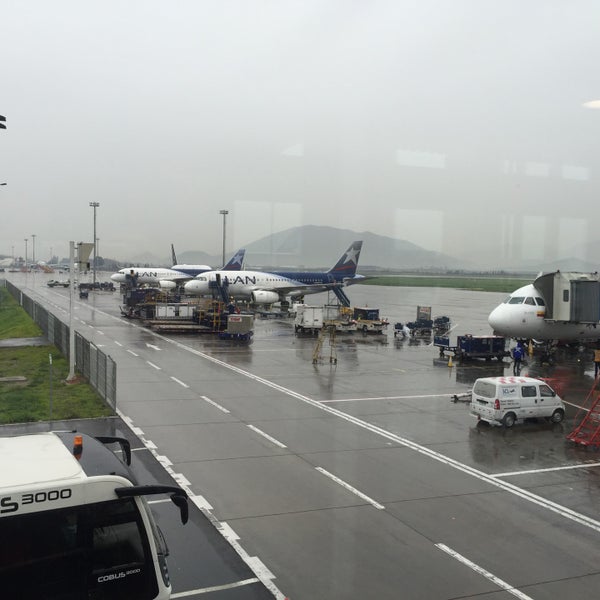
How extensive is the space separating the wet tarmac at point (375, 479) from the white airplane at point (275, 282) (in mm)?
33364

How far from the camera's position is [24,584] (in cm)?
532

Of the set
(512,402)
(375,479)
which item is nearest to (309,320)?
(512,402)

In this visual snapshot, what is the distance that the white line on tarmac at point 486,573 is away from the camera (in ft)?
26.6

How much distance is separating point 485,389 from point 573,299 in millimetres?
13602

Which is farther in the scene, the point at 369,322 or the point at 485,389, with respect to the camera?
the point at 369,322

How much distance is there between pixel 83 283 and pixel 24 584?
9658 cm

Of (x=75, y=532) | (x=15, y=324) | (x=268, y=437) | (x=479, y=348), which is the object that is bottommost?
(x=268, y=437)

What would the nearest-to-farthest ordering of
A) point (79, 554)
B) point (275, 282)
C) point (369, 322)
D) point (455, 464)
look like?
point (79, 554) < point (455, 464) < point (369, 322) < point (275, 282)

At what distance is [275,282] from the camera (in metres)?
63.4

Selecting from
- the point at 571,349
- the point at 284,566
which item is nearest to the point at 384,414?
the point at 284,566

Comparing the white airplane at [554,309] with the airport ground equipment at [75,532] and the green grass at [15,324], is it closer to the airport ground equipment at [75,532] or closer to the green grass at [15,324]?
the airport ground equipment at [75,532]

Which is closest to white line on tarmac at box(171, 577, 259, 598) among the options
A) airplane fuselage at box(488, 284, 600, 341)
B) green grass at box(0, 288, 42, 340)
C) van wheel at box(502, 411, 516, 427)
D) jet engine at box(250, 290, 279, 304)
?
van wheel at box(502, 411, 516, 427)

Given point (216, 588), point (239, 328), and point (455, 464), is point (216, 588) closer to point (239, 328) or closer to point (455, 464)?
point (455, 464)

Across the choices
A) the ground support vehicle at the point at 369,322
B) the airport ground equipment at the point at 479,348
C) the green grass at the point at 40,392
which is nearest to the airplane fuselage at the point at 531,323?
the airport ground equipment at the point at 479,348
